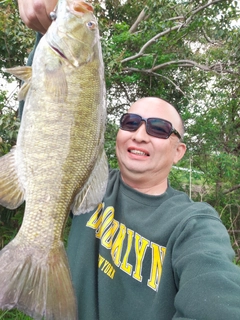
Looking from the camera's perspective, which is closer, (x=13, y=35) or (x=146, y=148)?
(x=146, y=148)

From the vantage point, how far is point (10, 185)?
4.79 feet

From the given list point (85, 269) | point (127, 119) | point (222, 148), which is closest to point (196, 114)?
point (222, 148)

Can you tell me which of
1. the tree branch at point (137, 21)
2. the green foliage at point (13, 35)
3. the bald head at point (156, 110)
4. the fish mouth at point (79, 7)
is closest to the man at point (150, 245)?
the bald head at point (156, 110)

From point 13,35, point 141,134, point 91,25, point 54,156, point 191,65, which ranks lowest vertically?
point 54,156

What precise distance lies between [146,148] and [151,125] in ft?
0.45

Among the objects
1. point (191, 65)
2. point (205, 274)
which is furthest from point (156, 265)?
point (191, 65)

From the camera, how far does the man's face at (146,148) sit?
77.9 inches

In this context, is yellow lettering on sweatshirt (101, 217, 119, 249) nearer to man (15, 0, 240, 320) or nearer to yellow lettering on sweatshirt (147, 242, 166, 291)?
man (15, 0, 240, 320)

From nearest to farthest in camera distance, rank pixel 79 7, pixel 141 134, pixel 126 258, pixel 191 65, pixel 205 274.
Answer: pixel 205 274, pixel 79 7, pixel 126 258, pixel 141 134, pixel 191 65

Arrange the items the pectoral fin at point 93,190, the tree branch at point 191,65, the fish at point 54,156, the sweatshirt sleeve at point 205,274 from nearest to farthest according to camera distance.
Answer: the sweatshirt sleeve at point 205,274, the fish at point 54,156, the pectoral fin at point 93,190, the tree branch at point 191,65

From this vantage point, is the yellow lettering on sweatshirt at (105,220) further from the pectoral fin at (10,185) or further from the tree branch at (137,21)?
the tree branch at (137,21)

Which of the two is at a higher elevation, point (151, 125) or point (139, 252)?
point (151, 125)

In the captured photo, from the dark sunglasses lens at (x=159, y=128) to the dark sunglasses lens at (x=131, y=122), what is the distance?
6cm

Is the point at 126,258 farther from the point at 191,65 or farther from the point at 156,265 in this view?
the point at 191,65
